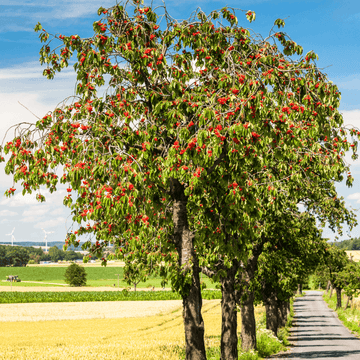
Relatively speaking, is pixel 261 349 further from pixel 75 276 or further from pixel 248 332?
pixel 75 276

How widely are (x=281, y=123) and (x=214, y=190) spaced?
108 inches

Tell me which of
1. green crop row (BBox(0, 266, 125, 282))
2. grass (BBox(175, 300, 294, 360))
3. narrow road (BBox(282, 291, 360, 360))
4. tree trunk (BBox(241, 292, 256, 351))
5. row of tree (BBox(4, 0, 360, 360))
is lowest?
green crop row (BBox(0, 266, 125, 282))

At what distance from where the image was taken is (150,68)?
10719 millimetres

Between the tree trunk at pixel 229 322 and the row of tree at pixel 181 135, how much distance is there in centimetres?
552

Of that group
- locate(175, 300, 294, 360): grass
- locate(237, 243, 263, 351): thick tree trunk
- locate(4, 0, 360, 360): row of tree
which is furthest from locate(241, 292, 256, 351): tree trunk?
locate(4, 0, 360, 360): row of tree

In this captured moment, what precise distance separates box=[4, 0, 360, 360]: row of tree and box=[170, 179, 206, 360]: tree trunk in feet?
0.09

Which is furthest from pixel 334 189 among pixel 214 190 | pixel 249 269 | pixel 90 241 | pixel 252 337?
pixel 90 241

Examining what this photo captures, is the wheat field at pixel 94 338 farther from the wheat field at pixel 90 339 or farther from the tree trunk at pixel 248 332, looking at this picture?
the tree trunk at pixel 248 332

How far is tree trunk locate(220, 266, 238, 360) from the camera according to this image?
16922 mm

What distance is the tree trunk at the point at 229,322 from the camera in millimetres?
16922

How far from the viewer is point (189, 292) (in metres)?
10.8

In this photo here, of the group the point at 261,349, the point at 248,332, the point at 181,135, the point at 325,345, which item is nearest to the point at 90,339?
the point at 261,349

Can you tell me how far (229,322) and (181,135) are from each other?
11.3 m

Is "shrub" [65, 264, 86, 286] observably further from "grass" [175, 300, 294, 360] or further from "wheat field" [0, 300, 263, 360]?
"grass" [175, 300, 294, 360]
